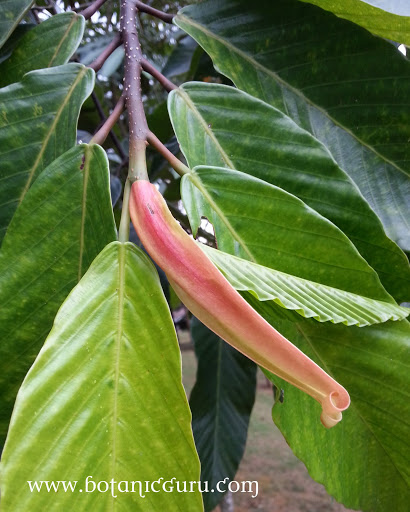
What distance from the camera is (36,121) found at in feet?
1.75

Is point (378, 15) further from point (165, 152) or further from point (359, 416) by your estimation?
point (359, 416)

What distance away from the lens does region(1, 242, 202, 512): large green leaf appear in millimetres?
316

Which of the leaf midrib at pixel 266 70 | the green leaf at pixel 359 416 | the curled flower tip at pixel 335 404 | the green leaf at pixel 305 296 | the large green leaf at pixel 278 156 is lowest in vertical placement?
the green leaf at pixel 359 416

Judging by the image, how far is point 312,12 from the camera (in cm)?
56

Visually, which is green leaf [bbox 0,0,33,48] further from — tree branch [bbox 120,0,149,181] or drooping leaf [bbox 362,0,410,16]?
drooping leaf [bbox 362,0,410,16]

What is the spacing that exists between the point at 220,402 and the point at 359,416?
30.0 inches

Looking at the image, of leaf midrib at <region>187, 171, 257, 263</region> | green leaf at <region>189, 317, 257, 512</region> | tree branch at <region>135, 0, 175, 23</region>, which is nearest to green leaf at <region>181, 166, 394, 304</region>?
leaf midrib at <region>187, 171, 257, 263</region>

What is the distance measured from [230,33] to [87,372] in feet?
1.48

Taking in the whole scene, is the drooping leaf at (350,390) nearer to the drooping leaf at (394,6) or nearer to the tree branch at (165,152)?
the tree branch at (165,152)

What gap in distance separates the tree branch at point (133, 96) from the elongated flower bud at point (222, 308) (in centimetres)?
4

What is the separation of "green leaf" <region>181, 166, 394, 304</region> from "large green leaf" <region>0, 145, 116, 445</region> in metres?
0.09

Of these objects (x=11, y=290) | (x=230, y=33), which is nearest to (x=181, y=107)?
(x=230, y=33)

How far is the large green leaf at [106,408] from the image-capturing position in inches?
12.5

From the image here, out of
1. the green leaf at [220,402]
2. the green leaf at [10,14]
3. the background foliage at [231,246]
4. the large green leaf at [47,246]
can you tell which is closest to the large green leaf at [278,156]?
the background foliage at [231,246]
